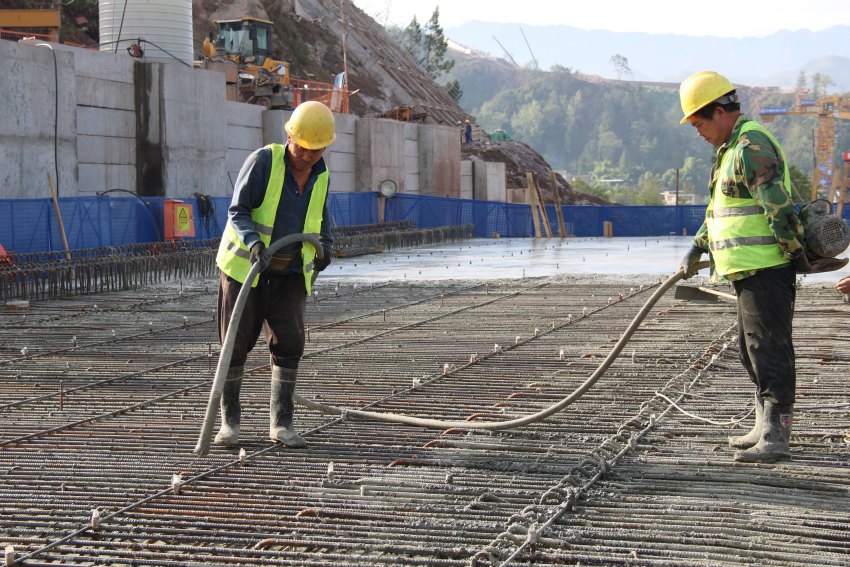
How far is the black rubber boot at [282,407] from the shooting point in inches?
217

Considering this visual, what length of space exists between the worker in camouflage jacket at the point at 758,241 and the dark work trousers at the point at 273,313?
6.52ft

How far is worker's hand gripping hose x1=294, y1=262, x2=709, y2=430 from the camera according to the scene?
5367 millimetres

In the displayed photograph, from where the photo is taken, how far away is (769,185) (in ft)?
15.9

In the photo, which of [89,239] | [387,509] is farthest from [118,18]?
[387,509]

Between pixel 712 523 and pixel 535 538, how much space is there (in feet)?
2.34

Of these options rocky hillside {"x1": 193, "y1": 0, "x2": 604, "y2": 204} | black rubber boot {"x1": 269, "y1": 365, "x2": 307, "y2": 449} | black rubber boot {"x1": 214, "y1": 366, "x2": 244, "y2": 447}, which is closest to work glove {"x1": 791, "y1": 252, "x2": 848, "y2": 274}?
black rubber boot {"x1": 269, "y1": 365, "x2": 307, "y2": 449}

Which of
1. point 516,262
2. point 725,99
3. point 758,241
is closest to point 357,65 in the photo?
point 516,262

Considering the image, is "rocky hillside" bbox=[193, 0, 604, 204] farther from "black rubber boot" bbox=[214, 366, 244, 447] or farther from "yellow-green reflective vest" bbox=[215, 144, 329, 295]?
"black rubber boot" bbox=[214, 366, 244, 447]

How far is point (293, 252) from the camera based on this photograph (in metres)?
5.52

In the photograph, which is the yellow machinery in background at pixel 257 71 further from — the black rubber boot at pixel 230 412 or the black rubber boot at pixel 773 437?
the black rubber boot at pixel 773 437

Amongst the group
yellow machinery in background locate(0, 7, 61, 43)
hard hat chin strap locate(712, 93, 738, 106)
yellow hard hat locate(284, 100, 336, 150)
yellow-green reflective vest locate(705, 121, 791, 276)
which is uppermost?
yellow machinery in background locate(0, 7, 61, 43)

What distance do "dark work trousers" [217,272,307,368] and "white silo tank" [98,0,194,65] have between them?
66.0ft

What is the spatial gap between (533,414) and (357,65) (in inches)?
2341

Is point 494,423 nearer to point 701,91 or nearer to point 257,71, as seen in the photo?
point 701,91
